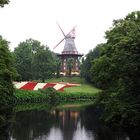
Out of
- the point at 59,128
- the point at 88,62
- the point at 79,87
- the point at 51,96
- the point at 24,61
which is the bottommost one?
the point at 59,128

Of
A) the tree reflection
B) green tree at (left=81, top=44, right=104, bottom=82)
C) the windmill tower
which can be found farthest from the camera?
the windmill tower

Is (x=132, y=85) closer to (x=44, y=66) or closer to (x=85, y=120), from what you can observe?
(x=85, y=120)

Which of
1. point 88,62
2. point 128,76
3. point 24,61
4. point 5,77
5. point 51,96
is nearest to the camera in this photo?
point 128,76

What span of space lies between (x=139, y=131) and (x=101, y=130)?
3.97 m

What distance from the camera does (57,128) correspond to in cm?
3994

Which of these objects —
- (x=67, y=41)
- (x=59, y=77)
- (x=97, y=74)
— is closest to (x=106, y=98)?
(x=97, y=74)

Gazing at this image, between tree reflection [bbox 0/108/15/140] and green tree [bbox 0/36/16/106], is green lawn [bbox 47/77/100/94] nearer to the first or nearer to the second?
green tree [bbox 0/36/16/106]

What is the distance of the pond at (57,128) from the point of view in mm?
34812

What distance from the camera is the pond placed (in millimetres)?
34812

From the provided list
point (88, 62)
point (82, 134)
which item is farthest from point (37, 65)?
point (82, 134)

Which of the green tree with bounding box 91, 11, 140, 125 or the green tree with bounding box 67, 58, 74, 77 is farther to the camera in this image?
the green tree with bounding box 67, 58, 74, 77

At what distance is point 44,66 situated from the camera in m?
102

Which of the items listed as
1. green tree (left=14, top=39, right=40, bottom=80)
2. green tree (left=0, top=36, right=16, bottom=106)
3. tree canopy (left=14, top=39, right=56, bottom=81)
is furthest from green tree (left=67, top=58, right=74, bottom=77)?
green tree (left=0, top=36, right=16, bottom=106)

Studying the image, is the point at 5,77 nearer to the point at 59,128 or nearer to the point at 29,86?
the point at 59,128
